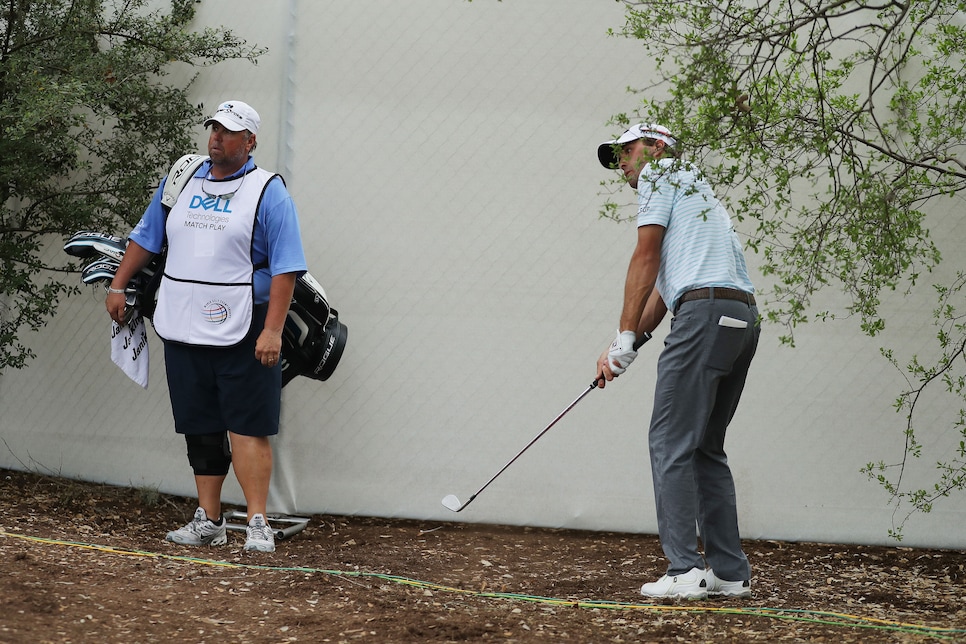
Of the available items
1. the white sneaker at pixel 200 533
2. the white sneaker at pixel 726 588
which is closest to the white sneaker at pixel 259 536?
the white sneaker at pixel 200 533

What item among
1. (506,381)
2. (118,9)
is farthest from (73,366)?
(506,381)

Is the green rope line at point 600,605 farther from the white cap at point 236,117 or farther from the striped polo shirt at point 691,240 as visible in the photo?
the white cap at point 236,117

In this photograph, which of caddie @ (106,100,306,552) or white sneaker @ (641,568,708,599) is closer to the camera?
white sneaker @ (641,568,708,599)

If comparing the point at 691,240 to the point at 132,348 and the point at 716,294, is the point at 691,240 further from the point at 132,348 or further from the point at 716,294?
the point at 132,348

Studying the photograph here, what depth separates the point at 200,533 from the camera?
14.1ft

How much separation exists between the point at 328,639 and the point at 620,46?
9.66 feet

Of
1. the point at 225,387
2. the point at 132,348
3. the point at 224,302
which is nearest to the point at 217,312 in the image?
the point at 224,302

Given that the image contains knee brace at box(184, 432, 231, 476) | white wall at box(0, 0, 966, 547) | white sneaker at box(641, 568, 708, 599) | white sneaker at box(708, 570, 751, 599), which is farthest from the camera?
white wall at box(0, 0, 966, 547)

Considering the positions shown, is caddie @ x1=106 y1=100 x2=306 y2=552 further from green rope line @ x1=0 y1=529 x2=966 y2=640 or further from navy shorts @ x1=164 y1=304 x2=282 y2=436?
green rope line @ x1=0 y1=529 x2=966 y2=640

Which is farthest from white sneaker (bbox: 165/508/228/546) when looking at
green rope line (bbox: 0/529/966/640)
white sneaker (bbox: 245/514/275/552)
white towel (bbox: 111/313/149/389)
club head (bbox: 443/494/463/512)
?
club head (bbox: 443/494/463/512)

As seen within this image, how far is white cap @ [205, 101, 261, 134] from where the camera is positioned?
423 centimetres

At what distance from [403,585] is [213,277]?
1403 millimetres

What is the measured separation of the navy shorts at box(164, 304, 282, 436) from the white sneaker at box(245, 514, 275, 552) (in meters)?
0.34

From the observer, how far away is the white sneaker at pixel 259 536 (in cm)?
423
